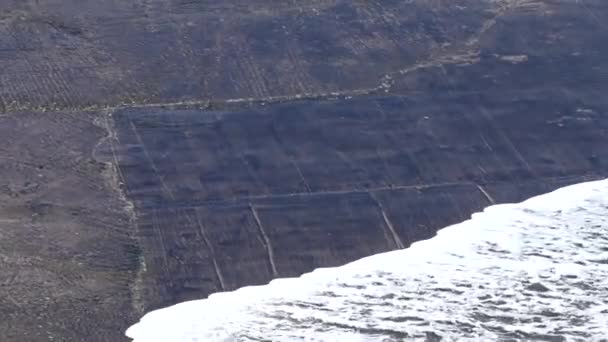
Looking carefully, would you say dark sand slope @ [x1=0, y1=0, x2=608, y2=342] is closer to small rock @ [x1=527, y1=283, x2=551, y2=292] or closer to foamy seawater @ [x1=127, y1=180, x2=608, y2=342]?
foamy seawater @ [x1=127, y1=180, x2=608, y2=342]

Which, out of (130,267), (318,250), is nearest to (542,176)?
(318,250)

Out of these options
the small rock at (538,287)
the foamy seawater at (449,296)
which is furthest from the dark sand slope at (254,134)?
the small rock at (538,287)

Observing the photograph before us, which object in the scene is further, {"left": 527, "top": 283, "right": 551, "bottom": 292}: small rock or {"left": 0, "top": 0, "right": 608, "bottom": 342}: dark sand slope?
{"left": 527, "top": 283, "right": 551, "bottom": 292}: small rock

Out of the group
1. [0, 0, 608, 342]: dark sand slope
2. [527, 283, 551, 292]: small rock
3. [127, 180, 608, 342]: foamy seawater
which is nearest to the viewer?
[127, 180, 608, 342]: foamy seawater

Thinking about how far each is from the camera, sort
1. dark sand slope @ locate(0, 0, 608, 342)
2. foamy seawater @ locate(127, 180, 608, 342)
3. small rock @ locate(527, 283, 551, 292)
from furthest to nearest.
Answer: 1. small rock @ locate(527, 283, 551, 292)
2. dark sand slope @ locate(0, 0, 608, 342)
3. foamy seawater @ locate(127, 180, 608, 342)

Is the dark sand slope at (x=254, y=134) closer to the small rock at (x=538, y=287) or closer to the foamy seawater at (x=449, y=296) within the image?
the foamy seawater at (x=449, y=296)

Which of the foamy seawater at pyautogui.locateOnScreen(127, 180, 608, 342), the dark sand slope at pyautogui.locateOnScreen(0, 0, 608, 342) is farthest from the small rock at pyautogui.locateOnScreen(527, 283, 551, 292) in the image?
the dark sand slope at pyautogui.locateOnScreen(0, 0, 608, 342)

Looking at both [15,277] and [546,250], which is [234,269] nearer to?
[15,277]
